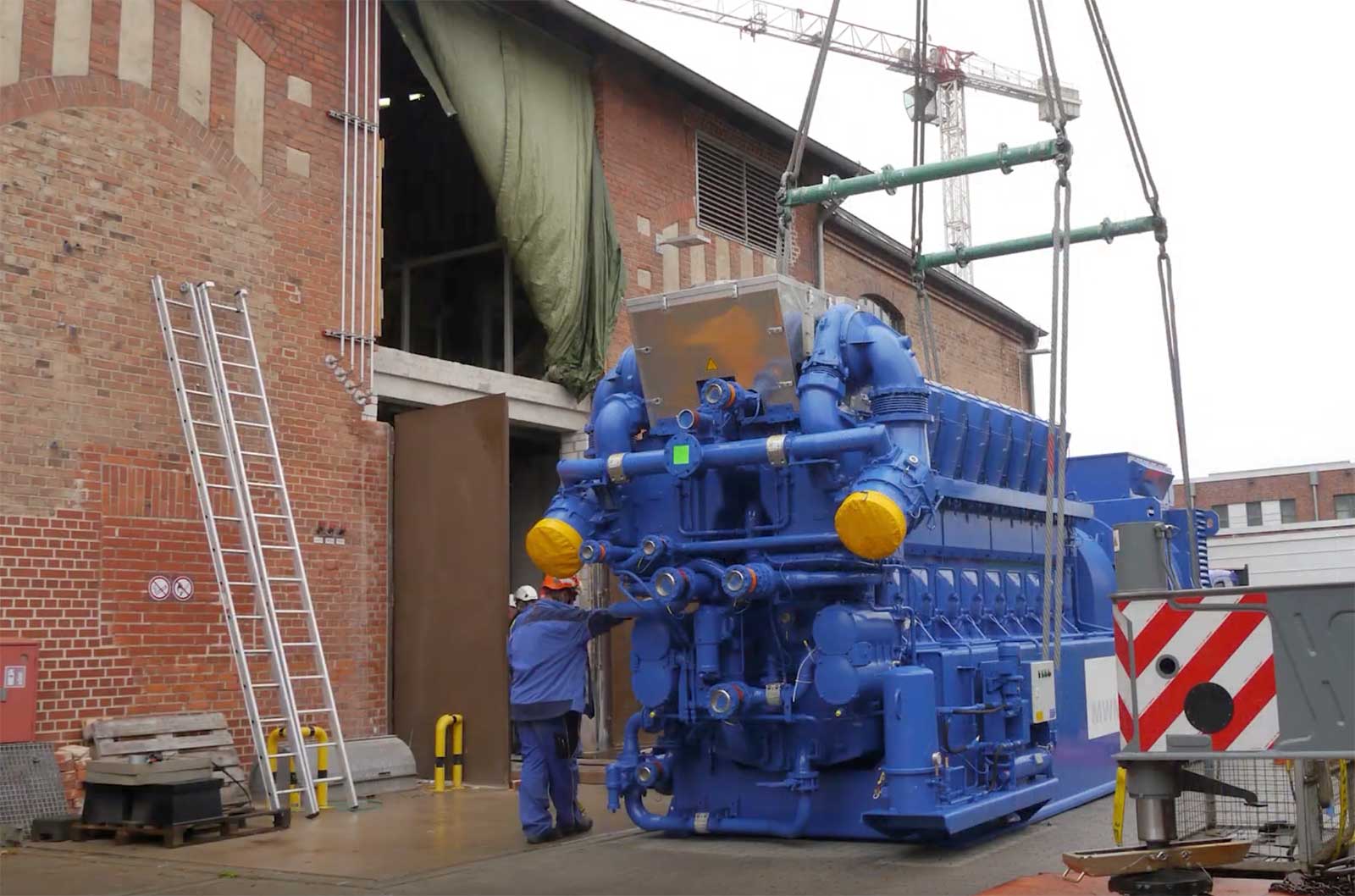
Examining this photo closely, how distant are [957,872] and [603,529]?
10.7 feet

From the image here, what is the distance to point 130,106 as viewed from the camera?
11531mm

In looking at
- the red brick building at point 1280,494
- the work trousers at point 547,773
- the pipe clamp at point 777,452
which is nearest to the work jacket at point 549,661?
the work trousers at point 547,773

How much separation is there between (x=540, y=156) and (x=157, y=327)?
528 centimetres

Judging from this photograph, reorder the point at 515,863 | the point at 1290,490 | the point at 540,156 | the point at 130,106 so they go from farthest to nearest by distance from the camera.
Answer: the point at 1290,490 < the point at 540,156 < the point at 130,106 < the point at 515,863

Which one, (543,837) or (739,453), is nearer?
(739,453)

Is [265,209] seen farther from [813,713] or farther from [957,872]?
[957,872]

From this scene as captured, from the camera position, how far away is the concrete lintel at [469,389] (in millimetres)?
14078

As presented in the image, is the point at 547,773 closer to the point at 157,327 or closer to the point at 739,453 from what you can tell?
the point at 739,453

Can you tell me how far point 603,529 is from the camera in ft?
A: 31.9

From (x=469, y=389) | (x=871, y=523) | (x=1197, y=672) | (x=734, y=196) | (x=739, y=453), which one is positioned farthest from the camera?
(x=734, y=196)

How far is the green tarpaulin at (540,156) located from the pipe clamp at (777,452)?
741 centimetres

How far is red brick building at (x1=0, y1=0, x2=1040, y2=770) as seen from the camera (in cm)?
1062

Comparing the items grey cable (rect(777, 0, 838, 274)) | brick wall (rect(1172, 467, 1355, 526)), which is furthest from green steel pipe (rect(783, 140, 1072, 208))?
brick wall (rect(1172, 467, 1355, 526))

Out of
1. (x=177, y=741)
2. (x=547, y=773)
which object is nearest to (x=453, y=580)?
(x=177, y=741)
